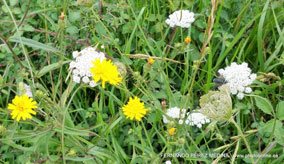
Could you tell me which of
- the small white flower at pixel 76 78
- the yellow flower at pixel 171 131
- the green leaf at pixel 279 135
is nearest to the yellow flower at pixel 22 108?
the small white flower at pixel 76 78

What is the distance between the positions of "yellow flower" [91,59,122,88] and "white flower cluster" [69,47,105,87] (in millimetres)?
76

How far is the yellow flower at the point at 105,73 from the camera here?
56.2 inches

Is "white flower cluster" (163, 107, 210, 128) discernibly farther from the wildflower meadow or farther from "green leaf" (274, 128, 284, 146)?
"green leaf" (274, 128, 284, 146)

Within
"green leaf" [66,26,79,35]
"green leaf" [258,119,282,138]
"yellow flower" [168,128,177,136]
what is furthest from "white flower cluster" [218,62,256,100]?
"green leaf" [66,26,79,35]

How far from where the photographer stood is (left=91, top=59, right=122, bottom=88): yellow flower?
1.43 metres

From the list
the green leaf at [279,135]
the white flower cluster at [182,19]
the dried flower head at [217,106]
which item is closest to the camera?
the dried flower head at [217,106]

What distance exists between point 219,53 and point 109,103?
0.52 m

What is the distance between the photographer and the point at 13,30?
1.88 meters

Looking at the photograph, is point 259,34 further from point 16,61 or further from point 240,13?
point 16,61

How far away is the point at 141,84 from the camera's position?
64.0 inches

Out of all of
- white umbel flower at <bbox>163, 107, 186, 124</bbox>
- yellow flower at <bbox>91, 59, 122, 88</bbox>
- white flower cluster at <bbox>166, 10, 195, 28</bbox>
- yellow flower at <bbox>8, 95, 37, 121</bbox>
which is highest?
white flower cluster at <bbox>166, 10, 195, 28</bbox>

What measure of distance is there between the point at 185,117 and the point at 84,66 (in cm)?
35

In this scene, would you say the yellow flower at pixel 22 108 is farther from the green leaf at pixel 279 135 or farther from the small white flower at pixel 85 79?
the green leaf at pixel 279 135

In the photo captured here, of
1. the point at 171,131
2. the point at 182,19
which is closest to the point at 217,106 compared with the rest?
the point at 171,131
